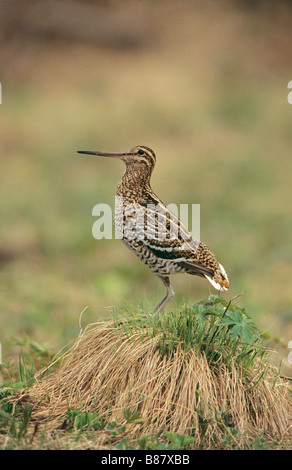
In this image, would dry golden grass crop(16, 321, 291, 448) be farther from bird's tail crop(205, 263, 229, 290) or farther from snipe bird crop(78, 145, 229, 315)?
bird's tail crop(205, 263, 229, 290)

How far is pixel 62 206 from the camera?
11164mm

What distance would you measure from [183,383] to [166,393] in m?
0.12

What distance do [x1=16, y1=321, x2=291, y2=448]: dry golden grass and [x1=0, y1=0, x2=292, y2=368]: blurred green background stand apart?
527mm

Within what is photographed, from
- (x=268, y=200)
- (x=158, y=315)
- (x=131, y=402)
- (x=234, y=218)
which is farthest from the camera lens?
(x=268, y=200)

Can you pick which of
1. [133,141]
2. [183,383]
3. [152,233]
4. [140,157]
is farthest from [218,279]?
[133,141]

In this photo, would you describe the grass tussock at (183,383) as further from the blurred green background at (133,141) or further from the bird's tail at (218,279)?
the blurred green background at (133,141)

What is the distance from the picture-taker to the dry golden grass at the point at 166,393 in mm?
4277

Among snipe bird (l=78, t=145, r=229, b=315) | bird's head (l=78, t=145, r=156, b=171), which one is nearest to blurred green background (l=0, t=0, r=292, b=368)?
snipe bird (l=78, t=145, r=229, b=315)

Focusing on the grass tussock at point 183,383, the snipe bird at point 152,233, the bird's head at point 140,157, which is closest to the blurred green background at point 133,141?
the snipe bird at point 152,233

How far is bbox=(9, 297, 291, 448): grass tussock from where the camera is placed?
4.29 metres

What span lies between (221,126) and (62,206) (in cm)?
493

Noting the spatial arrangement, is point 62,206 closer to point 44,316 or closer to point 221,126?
point 44,316
